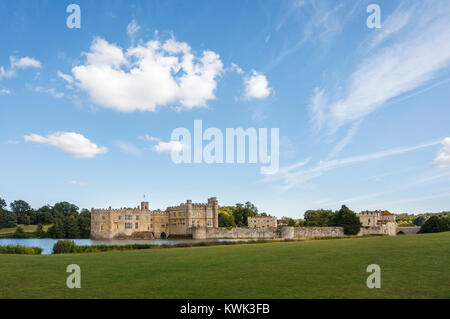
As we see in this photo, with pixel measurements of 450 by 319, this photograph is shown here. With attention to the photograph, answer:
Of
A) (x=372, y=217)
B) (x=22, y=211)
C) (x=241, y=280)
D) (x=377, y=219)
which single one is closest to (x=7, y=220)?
Answer: (x=22, y=211)

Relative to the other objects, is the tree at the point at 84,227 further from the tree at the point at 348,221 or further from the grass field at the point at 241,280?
the grass field at the point at 241,280

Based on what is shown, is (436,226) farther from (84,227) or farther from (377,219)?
(84,227)

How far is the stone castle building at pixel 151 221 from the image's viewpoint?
71938 millimetres

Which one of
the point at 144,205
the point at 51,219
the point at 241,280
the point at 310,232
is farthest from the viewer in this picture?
the point at 51,219

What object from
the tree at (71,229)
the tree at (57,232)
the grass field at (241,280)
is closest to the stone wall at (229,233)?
the tree at (71,229)

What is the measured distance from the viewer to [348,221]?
6819 centimetres

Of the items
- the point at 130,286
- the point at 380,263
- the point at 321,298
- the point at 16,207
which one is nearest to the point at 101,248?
the point at 130,286

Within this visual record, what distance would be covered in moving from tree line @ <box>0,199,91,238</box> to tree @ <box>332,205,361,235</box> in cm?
5483

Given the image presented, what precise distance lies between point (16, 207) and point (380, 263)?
118319mm

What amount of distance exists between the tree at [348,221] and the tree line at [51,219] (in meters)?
54.8

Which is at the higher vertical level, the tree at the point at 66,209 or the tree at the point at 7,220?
the tree at the point at 66,209

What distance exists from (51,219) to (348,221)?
79.8 m

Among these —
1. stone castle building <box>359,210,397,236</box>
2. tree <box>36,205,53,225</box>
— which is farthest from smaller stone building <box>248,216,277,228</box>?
tree <box>36,205,53,225</box>
